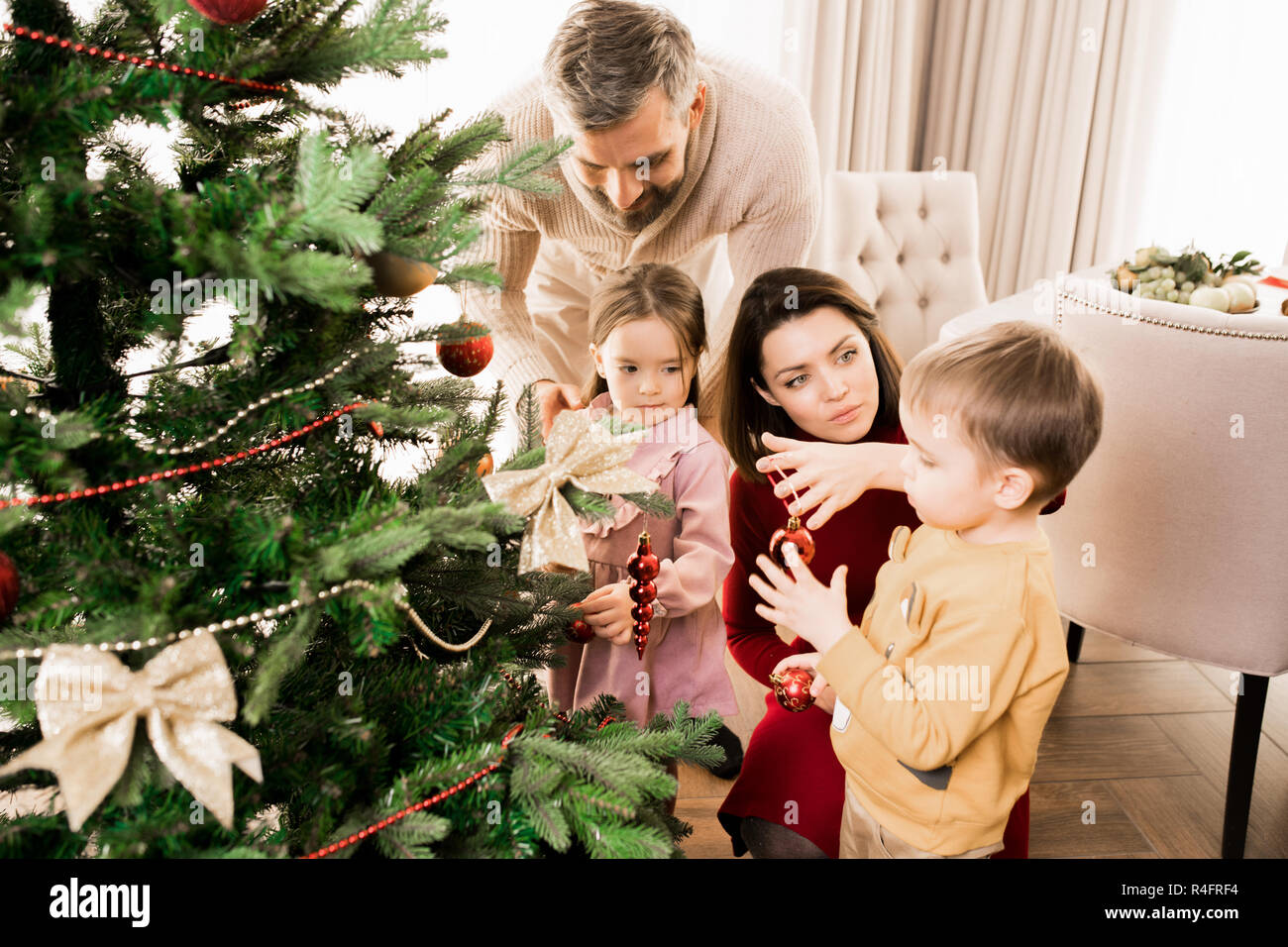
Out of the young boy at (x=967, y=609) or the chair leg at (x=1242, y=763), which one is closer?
the young boy at (x=967, y=609)

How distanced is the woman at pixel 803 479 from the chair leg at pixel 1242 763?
66cm

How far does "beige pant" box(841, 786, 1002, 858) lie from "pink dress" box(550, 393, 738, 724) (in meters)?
0.25

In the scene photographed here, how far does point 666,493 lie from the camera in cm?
135

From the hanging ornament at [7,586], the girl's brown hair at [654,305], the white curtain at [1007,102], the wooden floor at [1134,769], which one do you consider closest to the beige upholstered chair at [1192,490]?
the wooden floor at [1134,769]

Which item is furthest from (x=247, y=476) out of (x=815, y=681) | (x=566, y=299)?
(x=566, y=299)

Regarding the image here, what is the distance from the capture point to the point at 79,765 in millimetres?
634

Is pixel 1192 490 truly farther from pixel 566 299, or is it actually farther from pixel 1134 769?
pixel 566 299

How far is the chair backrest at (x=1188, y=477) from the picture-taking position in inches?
53.1

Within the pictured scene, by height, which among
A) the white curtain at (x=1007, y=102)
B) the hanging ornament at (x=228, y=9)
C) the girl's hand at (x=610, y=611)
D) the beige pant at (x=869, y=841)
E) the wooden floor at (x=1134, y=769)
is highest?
the white curtain at (x=1007, y=102)

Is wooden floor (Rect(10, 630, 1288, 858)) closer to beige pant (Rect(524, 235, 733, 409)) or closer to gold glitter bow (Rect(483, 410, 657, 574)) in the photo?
beige pant (Rect(524, 235, 733, 409))

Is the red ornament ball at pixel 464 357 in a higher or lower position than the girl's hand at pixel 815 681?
higher

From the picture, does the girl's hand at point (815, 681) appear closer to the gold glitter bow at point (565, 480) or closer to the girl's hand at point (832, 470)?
the girl's hand at point (832, 470)

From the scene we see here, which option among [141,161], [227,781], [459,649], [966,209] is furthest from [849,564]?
[966,209]

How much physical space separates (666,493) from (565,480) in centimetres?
51
